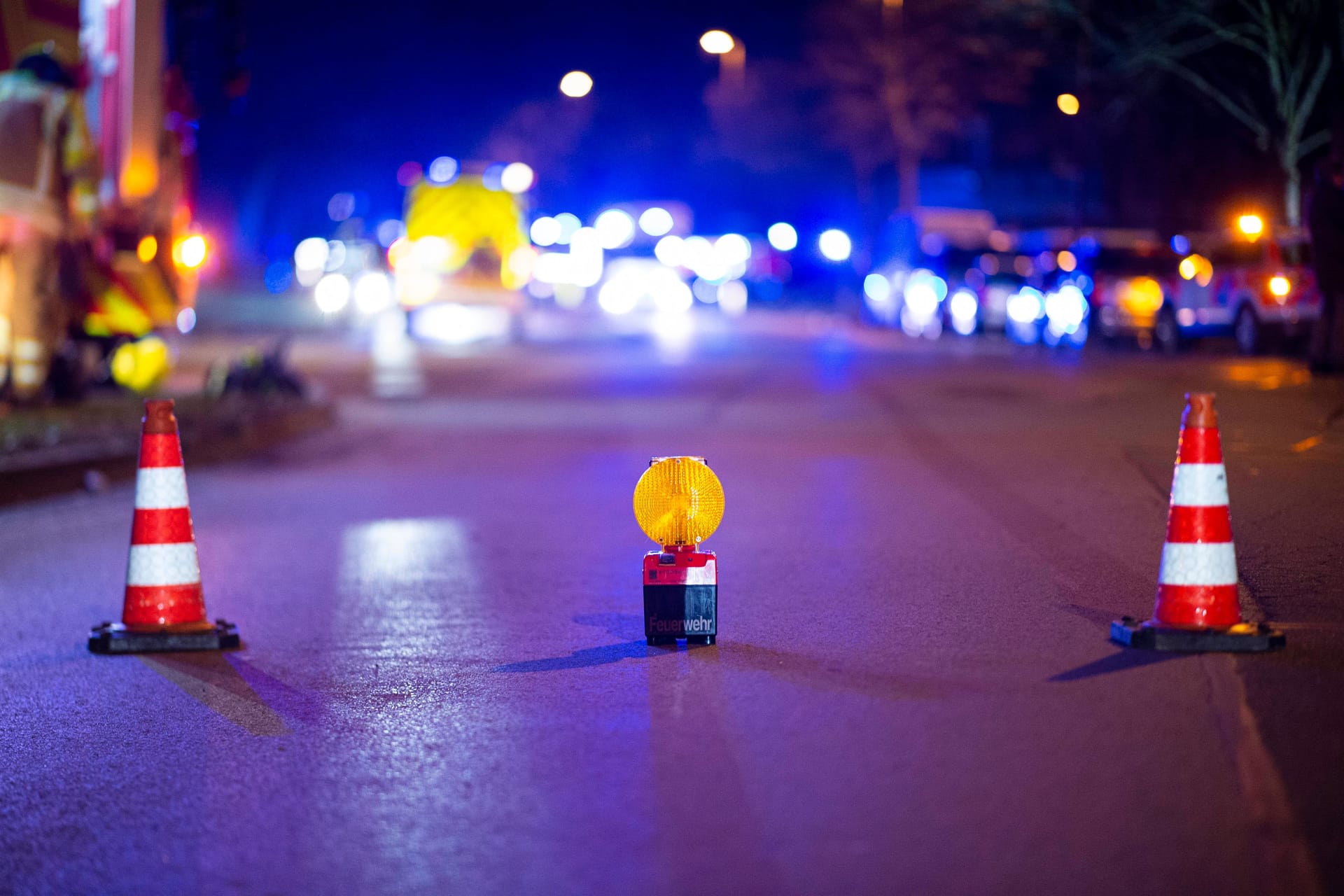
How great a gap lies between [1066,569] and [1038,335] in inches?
963

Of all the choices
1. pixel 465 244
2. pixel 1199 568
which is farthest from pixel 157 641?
pixel 465 244

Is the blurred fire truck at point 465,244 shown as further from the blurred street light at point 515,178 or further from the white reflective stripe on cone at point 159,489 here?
the white reflective stripe on cone at point 159,489

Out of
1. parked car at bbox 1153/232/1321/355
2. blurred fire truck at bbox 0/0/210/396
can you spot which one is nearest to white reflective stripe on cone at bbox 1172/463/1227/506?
blurred fire truck at bbox 0/0/210/396

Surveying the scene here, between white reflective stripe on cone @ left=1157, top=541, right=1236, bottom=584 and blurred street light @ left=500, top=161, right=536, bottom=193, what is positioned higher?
blurred street light @ left=500, top=161, right=536, bottom=193

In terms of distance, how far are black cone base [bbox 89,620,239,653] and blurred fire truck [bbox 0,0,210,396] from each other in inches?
293

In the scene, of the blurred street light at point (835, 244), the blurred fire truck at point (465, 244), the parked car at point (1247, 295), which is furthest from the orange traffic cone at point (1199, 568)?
the blurred street light at point (835, 244)

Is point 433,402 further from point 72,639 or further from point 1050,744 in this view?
point 1050,744

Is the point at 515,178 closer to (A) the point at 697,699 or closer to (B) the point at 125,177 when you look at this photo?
(B) the point at 125,177

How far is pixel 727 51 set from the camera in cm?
3919

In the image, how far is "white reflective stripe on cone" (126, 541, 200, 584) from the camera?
7.29 metres

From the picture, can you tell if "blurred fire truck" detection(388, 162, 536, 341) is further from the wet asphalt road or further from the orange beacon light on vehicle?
the orange beacon light on vehicle

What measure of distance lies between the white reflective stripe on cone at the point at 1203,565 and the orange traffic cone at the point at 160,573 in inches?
147

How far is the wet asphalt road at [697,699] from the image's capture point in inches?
179

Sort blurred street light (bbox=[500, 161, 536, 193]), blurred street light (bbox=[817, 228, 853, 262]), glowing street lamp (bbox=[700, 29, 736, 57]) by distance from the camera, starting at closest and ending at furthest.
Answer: blurred street light (bbox=[500, 161, 536, 193]) < glowing street lamp (bbox=[700, 29, 736, 57]) < blurred street light (bbox=[817, 228, 853, 262])
